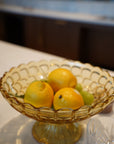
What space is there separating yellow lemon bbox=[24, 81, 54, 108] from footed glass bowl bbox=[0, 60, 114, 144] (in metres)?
0.02

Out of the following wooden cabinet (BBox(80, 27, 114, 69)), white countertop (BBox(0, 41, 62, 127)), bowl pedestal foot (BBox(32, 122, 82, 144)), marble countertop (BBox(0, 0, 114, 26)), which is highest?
bowl pedestal foot (BBox(32, 122, 82, 144))

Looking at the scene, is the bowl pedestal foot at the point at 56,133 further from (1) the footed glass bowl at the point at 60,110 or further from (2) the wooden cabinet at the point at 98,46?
(2) the wooden cabinet at the point at 98,46

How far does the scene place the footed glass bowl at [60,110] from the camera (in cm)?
34

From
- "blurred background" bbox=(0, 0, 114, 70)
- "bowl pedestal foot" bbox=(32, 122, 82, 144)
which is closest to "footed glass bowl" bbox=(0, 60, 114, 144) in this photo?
"bowl pedestal foot" bbox=(32, 122, 82, 144)

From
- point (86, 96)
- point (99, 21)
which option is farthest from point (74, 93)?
point (99, 21)

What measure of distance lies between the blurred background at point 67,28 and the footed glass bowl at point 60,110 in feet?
4.23

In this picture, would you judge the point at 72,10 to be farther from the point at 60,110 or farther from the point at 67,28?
the point at 60,110

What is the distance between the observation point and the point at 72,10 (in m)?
2.20

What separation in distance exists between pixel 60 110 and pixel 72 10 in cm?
204

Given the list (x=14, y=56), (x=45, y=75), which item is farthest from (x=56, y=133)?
(x=14, y=56)

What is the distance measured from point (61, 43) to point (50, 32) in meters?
0.18

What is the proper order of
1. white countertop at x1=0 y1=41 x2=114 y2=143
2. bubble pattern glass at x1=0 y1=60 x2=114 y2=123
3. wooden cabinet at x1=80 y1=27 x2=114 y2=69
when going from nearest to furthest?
1. bubble pattern glass at x1=0 y1=60 x2=114 y2=123
2. white countertop at x1=0 y1=41 x2=114 y2=143
3. wooden cabinet at x1=80 y1=27 x2=114 y2=69

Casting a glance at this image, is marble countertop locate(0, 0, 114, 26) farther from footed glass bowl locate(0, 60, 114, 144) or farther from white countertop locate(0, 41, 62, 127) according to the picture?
footed glass bowl locate(0, 60, 114, 144)

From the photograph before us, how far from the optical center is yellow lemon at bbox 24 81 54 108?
363 mm
